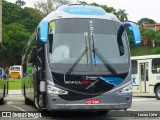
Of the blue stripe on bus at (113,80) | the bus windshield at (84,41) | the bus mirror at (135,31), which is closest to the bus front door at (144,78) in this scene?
the bus mirror at (135,31)

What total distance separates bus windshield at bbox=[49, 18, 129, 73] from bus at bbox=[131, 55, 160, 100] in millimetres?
12822

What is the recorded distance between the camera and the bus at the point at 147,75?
25703 millimetres

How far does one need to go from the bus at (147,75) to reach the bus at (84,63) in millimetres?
12781

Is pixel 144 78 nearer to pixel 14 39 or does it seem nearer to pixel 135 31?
pixel 135 31

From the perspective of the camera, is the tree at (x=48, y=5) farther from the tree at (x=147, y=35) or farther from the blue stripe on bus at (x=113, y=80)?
the blue stripe on bus at (x=113, y=80)

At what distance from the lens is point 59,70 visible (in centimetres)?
1254

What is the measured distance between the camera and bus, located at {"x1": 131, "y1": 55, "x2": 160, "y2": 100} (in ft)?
84.3

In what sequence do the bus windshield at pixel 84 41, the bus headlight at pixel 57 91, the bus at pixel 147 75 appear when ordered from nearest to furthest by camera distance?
the bus headlight at pixel 57 91 → the bus windshield at pixel 84 41 → the bus at pixel 147 75

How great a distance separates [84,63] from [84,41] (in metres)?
0.70

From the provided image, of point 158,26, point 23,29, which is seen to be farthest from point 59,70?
point 158,26

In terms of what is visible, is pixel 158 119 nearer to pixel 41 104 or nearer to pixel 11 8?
pixel 41 104

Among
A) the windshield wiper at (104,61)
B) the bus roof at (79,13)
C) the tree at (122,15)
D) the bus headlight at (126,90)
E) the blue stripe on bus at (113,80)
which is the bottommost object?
the bus headlight at (126,90)

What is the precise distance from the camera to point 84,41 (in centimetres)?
1291

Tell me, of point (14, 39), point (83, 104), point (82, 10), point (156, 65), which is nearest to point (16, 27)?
point (14, 39)
